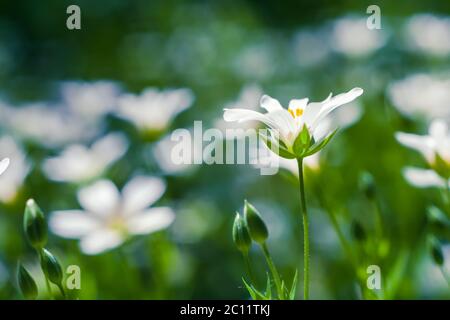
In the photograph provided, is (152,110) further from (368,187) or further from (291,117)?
(291,117)

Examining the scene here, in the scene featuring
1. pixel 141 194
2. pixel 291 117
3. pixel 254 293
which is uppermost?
pixel 291 117

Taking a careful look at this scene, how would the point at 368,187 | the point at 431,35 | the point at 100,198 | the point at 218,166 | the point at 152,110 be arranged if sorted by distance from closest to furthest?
the point at 368,187 < the point at 100,198 < the point at 152,110 < the point at 218,166 < the point at 431,35

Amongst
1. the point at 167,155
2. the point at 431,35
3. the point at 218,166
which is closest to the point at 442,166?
the point at 167,155

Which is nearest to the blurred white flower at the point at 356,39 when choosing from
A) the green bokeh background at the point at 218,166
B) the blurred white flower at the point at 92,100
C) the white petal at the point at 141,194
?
the green bokeh background at the point at 218,166

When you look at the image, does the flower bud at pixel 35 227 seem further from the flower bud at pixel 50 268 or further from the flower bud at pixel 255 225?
the flower bud at pixel 255 225

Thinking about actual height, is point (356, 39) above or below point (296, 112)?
above

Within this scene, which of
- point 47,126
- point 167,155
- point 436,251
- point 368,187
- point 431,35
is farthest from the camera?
point 431,35
